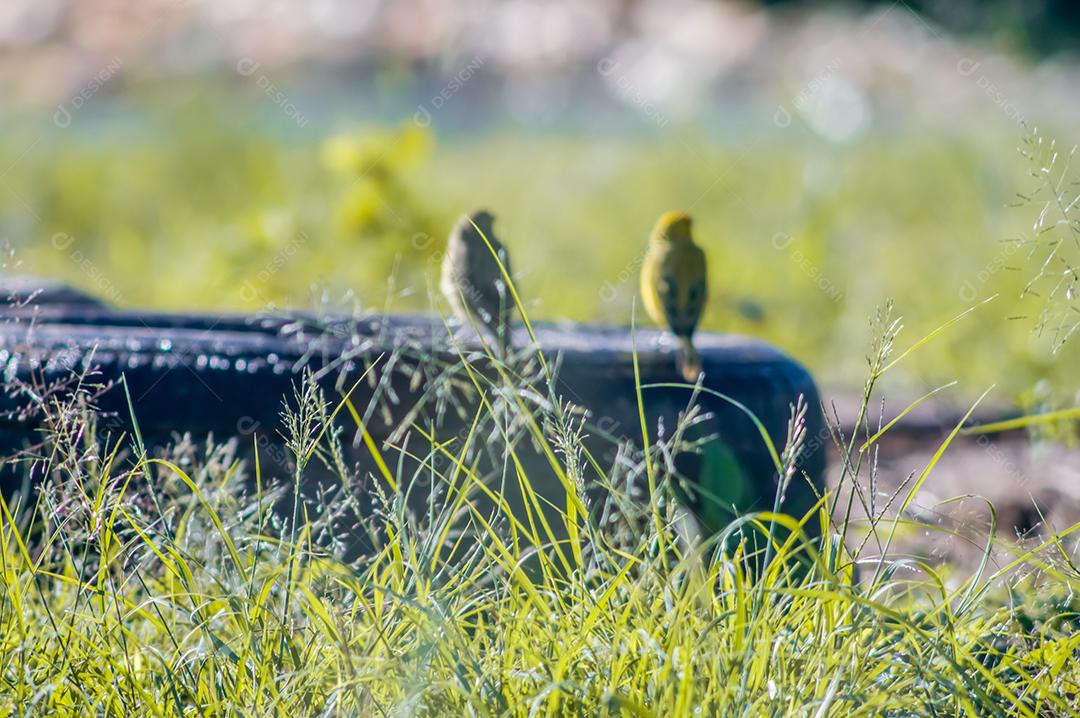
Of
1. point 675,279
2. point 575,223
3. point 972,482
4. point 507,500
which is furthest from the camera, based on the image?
point 575,223

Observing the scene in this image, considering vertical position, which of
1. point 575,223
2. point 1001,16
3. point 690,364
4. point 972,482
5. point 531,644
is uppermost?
point 690,364

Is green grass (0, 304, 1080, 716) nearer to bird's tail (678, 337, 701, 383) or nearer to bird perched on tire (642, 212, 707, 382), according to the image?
bird's tail (678, 337, 701, 383)

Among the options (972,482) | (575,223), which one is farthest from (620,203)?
(972,482)

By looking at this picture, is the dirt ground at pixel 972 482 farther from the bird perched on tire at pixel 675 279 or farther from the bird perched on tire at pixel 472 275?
the bird perched on tire at pixel 472 275

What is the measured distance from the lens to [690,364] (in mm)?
2385

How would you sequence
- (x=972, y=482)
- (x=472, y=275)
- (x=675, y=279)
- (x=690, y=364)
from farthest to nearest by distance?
(x=972, y=482) → (x=675, y=279) → (x=472, y=275) → (x=690, y=364)

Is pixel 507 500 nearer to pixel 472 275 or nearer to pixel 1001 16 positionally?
pixel 472 275

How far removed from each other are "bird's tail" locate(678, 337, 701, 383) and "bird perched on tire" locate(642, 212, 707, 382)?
176 mm

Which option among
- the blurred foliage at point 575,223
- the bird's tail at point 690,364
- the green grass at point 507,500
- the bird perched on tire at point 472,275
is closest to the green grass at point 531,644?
the green grass at point 507,500

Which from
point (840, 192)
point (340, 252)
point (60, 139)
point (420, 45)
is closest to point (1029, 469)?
point (340, 252)

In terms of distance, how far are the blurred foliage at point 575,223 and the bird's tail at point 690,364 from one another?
118 centimetres

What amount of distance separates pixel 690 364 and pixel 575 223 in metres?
5.99

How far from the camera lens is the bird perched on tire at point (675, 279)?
2.84 m

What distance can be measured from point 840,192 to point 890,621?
7.87 m
